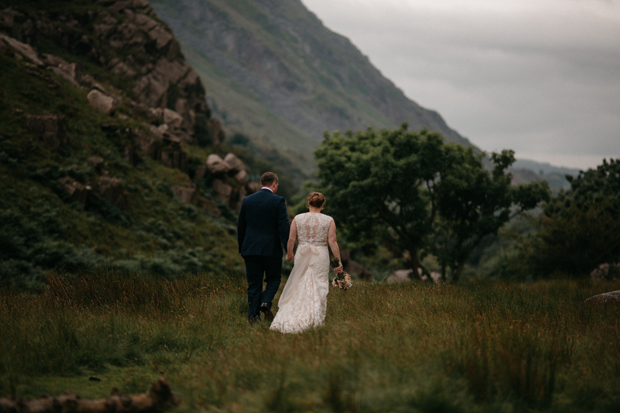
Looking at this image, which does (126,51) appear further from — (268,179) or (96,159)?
(268,179)

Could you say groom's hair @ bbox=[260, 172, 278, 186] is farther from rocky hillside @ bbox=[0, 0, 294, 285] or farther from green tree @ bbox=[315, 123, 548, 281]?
green tree @ bbox=[315, 123, 548, 281]

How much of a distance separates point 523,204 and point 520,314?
22.4 m

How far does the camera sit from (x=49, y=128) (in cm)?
1983

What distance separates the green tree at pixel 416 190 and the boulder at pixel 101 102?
1432 cm

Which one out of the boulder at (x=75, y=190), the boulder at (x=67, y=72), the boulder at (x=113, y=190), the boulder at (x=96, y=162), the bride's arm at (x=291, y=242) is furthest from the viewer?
the boulder at (x=67, y=72)

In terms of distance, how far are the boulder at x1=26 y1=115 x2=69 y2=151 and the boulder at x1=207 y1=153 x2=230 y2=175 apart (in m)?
13.2

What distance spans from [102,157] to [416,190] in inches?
713

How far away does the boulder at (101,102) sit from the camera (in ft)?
87.6

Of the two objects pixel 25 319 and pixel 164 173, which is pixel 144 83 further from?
pixel 25 319

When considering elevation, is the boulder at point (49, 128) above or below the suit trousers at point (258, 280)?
above

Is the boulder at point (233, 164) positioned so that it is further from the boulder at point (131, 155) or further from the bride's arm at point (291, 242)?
the bride's arm at point (291, 242)

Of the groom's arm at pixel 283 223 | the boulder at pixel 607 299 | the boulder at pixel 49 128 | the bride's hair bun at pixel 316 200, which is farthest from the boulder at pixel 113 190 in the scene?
the boulder at pixel 607 299

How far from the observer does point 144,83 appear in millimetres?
38531

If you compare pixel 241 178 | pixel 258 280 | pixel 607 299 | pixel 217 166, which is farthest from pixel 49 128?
pixel 607 299
